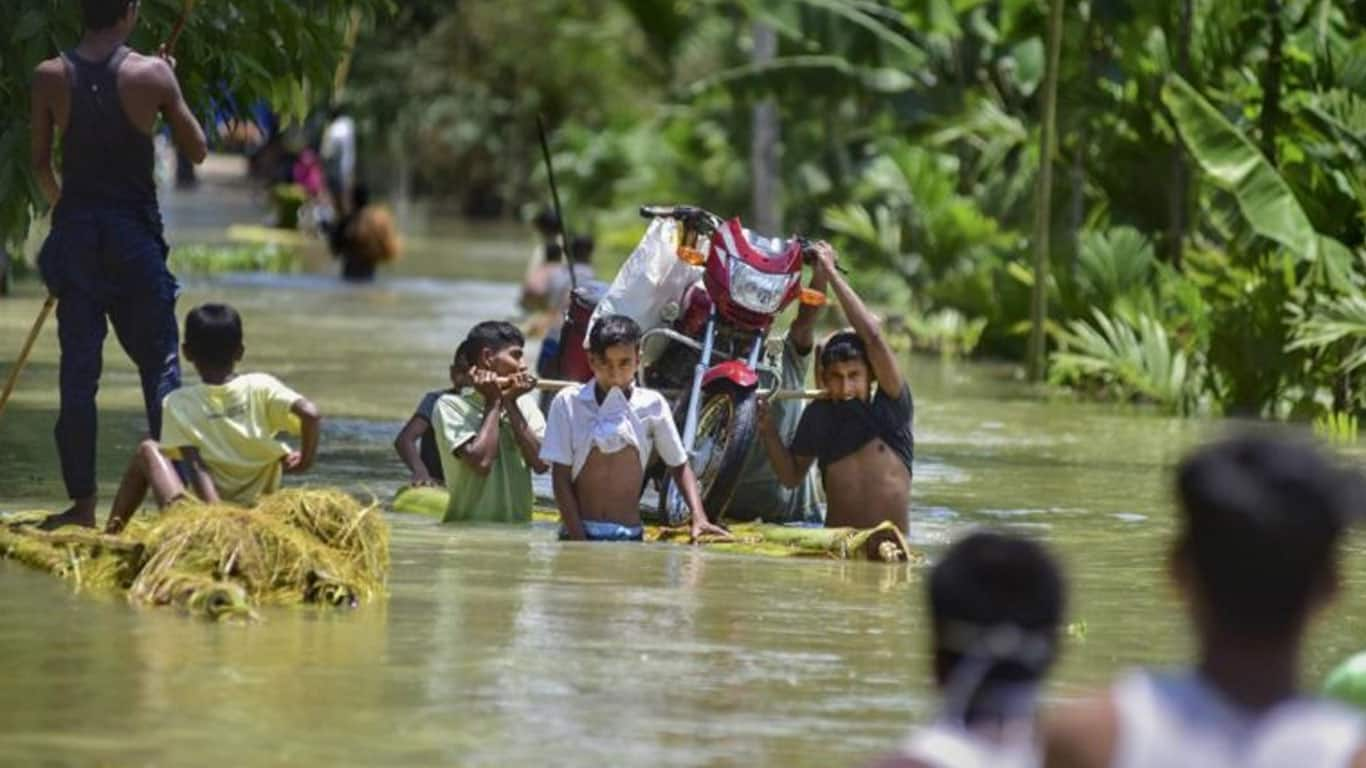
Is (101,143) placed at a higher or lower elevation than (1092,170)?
lower

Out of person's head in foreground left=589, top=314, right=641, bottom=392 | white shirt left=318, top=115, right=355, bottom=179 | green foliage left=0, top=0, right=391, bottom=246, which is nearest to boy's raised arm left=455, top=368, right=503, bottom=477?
person's head in foreground left=589, top=314, right=641, bottom=392

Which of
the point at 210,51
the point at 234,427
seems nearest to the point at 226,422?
the point at 234,427

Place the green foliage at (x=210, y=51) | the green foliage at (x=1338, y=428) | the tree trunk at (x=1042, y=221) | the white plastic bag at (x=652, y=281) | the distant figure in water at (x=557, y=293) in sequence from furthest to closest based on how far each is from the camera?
the tree trunk at (x=1042, y=221)
the green foliage at (x=1338, y=428)
the distant figure in water at (x=557, y=293)
the green foliage at (x=210, y=51)
the white plastic bag at (x=652, y=281)

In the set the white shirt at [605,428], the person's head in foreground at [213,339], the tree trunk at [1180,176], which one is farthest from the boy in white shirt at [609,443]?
the tree trunk at [1180,176]

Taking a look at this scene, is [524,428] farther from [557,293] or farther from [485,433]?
[557,293]

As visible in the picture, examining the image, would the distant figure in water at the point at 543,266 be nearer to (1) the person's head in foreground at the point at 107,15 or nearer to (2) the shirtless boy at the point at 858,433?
(2) the shirtless boy at the point at 858,433

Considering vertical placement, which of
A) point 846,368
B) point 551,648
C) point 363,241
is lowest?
point 551,648

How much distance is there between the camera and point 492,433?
38.3ft

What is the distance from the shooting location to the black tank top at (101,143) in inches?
425

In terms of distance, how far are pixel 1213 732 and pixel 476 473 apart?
773 cm

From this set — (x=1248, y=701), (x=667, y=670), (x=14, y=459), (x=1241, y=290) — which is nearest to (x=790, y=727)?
(x=667, y=670)

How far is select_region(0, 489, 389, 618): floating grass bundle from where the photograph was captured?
914cm

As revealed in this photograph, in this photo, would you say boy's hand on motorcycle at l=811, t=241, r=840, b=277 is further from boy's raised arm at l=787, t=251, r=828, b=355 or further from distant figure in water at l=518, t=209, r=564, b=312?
distant figure in water at l=518, t=209, r=564, b=312

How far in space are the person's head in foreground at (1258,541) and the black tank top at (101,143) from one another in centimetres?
705
